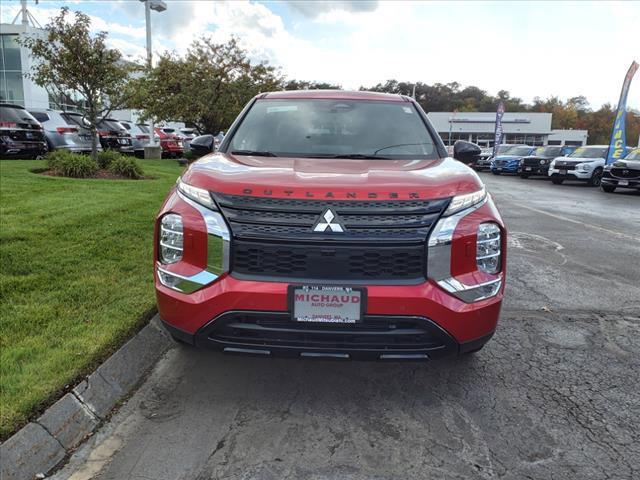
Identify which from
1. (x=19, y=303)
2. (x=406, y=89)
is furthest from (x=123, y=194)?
(x=406, y=89)

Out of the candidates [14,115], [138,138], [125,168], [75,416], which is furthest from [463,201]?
[138,138]

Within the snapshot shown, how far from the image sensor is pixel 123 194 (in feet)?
28.2

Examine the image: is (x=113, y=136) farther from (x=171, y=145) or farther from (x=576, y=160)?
(x=576, y=160)

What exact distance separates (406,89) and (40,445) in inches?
4243

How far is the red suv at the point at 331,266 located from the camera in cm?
266

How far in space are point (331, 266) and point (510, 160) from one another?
29.0 metres

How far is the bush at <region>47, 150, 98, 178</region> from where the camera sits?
34.3ft

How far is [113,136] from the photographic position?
1750 cm

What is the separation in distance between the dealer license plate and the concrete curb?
128 centimetres

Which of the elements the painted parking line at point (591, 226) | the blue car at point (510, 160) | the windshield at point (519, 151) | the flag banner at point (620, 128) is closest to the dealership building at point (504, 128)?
the windshield at point (519, 151)

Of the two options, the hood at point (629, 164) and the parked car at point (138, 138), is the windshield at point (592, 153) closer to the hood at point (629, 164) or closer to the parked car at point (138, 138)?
the hood at point (629, 164)

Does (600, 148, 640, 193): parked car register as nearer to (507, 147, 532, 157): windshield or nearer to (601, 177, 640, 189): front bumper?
(601, 177, 640, 189): front bumper


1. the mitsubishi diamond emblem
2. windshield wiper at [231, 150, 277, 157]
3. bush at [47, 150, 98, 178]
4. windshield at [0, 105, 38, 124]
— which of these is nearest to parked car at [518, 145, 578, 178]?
bush at [47, 150, 98, 178]

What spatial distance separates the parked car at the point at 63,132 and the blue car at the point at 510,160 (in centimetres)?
2267
